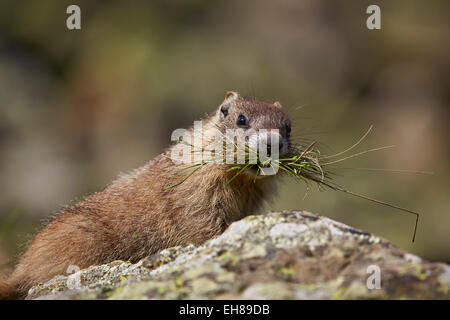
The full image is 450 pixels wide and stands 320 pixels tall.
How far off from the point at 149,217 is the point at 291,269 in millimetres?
3244

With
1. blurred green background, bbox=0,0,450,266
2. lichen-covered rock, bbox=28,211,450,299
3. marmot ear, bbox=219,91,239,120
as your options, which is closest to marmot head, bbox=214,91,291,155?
marmot ear, bbox=219,91,239,120

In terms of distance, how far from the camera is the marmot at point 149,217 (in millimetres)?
6848

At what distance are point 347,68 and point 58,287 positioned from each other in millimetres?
15937

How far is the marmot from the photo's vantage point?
22.5 feet

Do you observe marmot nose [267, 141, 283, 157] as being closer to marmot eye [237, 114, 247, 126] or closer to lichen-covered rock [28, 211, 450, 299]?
marmot eye [237, 114, 247, 126]

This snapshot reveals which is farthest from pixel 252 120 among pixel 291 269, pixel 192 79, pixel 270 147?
pixel 192 79

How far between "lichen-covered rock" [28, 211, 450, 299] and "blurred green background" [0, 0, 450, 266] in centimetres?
1275

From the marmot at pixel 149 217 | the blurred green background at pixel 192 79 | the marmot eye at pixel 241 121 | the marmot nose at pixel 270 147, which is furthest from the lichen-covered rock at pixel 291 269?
the blurred green background at pixel 192 79

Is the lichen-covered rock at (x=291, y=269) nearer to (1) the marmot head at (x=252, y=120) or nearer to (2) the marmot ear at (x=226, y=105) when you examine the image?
(1) the marmot head at (x=252, y=120)

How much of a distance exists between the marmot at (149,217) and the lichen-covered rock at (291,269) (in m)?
1.97

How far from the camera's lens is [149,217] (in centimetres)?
718
